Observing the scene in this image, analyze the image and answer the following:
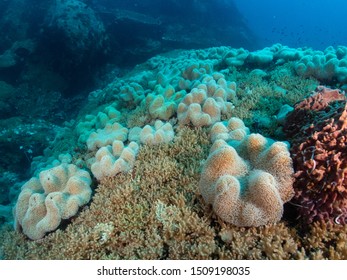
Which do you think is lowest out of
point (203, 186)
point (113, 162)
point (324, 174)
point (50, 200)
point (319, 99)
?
point (50, 200)

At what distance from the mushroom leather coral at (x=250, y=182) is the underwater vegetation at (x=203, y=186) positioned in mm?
11

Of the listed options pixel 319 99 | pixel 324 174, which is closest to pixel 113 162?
pixel 324 174

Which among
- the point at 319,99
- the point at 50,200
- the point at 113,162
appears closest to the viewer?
the point at 50,200

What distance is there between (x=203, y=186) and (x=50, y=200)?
7.08 ft

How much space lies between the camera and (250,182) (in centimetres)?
289

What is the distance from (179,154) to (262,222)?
1.75m

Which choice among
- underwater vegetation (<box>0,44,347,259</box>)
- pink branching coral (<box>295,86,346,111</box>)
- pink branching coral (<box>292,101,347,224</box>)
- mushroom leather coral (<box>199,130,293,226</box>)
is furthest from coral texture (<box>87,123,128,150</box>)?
pink branching coral (<box>292,101,347,224</box>)

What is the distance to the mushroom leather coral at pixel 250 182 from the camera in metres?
2.82

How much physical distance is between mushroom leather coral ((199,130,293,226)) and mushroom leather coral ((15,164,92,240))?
1909 mm

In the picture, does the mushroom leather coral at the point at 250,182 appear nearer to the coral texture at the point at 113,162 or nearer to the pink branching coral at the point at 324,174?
the pink branching coral at the point at 324,174

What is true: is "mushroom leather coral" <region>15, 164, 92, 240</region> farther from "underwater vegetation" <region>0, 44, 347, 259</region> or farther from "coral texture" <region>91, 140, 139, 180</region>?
"coral texture" <region>91, 140, 139, 180</region>

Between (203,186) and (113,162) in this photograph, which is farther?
(113,162)

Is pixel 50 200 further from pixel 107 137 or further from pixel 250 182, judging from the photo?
pixel 250 182

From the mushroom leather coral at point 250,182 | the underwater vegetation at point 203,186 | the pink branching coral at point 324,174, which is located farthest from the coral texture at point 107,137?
the pink branching coral at point 324,174
